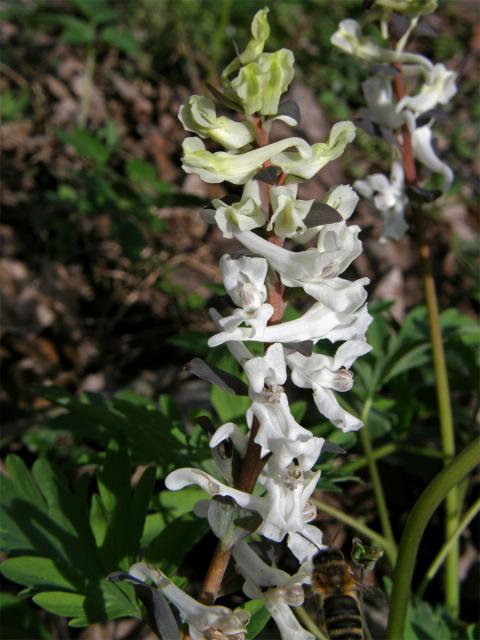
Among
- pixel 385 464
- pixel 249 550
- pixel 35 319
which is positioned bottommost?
pixel 385 464

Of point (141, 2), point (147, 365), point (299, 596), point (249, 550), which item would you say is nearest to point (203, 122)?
point (249, 550)

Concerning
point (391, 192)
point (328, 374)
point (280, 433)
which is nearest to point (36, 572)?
point (280, 433)

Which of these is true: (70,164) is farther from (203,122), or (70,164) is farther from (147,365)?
(203,122)

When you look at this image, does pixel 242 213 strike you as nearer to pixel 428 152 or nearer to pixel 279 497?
pixel 279 497

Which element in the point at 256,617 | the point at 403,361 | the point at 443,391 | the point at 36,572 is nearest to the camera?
the point at 256,617

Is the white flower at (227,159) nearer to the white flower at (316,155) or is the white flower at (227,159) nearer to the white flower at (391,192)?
the white flower at (316,155)

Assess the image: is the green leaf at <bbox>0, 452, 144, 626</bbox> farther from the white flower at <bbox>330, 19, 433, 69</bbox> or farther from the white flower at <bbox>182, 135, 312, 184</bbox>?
the white flower at <bbox>330, 19, 433, 69</bbox>
